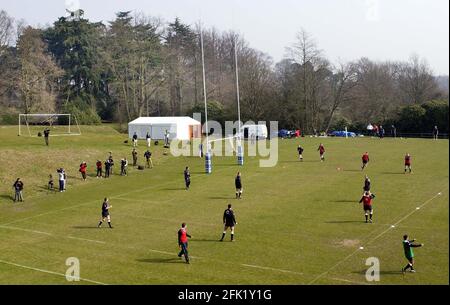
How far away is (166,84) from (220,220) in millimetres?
71185

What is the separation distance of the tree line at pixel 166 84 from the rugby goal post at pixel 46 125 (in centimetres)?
174

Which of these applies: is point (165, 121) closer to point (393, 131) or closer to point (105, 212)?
point (393, 131)

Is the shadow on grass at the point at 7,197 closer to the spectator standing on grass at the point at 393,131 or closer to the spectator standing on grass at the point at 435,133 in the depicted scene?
the spectator standing on grass at the point at 393,131

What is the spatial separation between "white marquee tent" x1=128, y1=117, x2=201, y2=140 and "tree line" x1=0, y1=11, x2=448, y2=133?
1550 centimetres

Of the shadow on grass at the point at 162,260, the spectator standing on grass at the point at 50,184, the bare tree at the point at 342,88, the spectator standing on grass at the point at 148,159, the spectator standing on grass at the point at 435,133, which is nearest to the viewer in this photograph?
the shadow on grass at the point at 162,260

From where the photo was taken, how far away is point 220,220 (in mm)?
30625

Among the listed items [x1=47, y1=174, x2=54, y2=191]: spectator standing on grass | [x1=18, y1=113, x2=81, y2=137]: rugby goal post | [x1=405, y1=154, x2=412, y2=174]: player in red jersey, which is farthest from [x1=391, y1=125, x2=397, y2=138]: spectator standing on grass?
[x1=47, y1=174, x2=54, y2=191]: spectator standing on grass

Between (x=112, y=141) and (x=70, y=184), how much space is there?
63.1 feet

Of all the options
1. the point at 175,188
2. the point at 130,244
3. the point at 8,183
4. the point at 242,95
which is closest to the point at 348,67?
the point at 242,95

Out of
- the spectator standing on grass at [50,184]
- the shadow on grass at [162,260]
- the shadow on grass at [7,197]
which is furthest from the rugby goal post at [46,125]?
the shadow on grass at [162,260]

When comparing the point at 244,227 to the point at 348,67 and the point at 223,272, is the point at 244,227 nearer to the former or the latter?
the point at 223,272

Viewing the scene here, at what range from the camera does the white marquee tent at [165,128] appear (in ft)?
222

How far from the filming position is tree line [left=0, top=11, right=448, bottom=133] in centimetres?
7900

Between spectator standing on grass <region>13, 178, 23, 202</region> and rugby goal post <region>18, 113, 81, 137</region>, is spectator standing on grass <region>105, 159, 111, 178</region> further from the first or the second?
rugby goal post <region>18, 113, 81, 137</region>
